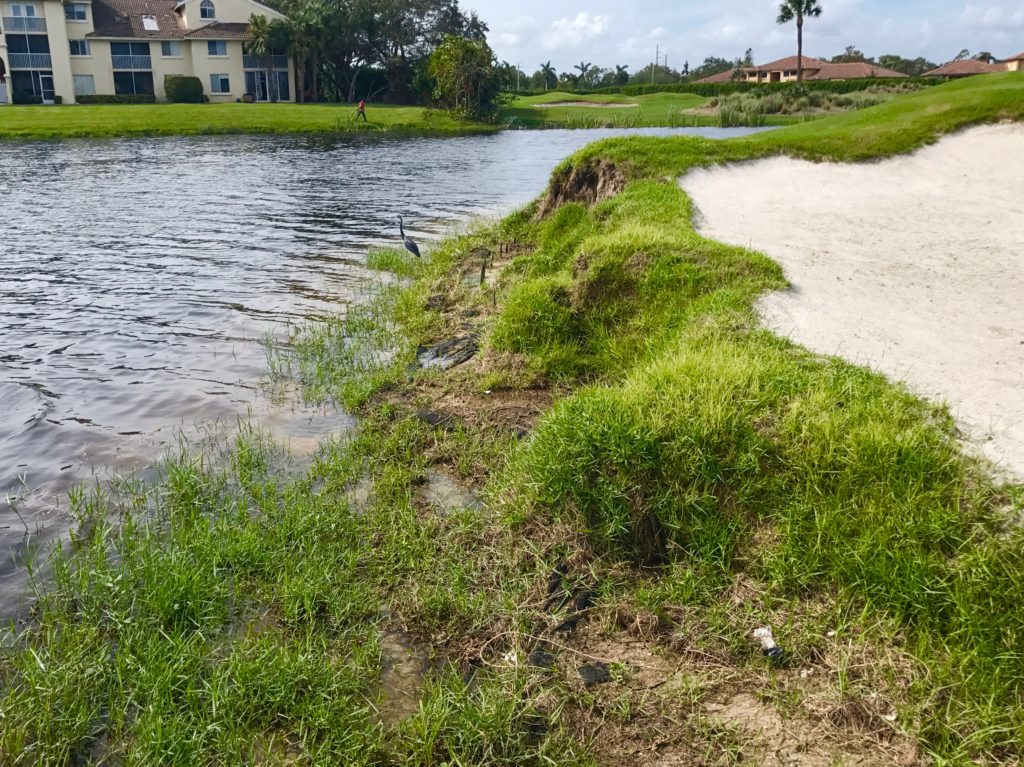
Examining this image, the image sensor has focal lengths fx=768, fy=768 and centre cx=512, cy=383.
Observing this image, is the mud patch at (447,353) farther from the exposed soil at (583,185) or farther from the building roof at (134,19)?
the building roof at (134,19)

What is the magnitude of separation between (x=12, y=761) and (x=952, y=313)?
8.95m

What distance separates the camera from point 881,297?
877cm

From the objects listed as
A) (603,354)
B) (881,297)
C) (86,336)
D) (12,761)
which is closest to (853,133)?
(881,297)

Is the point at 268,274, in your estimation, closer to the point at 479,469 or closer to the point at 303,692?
the point at 479,469

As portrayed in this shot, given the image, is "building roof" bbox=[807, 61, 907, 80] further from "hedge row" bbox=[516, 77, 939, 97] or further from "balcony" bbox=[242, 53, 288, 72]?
"balcony" bbox=[242, 53, 288, 72]

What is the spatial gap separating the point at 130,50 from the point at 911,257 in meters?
75.0

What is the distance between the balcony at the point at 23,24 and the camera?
64562 millimetres

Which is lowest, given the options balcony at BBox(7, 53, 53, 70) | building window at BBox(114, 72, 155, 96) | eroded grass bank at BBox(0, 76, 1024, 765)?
eroded grass bank at BBox(0, 76, 1024, 765)

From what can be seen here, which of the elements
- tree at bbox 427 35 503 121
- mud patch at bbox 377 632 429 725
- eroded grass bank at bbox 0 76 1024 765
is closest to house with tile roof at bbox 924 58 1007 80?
tree at bbox 427 35 503 121

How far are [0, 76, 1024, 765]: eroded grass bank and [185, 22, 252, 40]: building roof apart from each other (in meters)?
72.7

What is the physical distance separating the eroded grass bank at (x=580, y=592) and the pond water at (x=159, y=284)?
0.98 metres

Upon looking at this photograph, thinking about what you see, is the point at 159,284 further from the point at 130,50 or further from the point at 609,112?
the point at 130,50

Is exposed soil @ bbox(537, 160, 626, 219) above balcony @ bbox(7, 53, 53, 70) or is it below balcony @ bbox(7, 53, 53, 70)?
below

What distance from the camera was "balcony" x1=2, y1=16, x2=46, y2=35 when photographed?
6456cm
